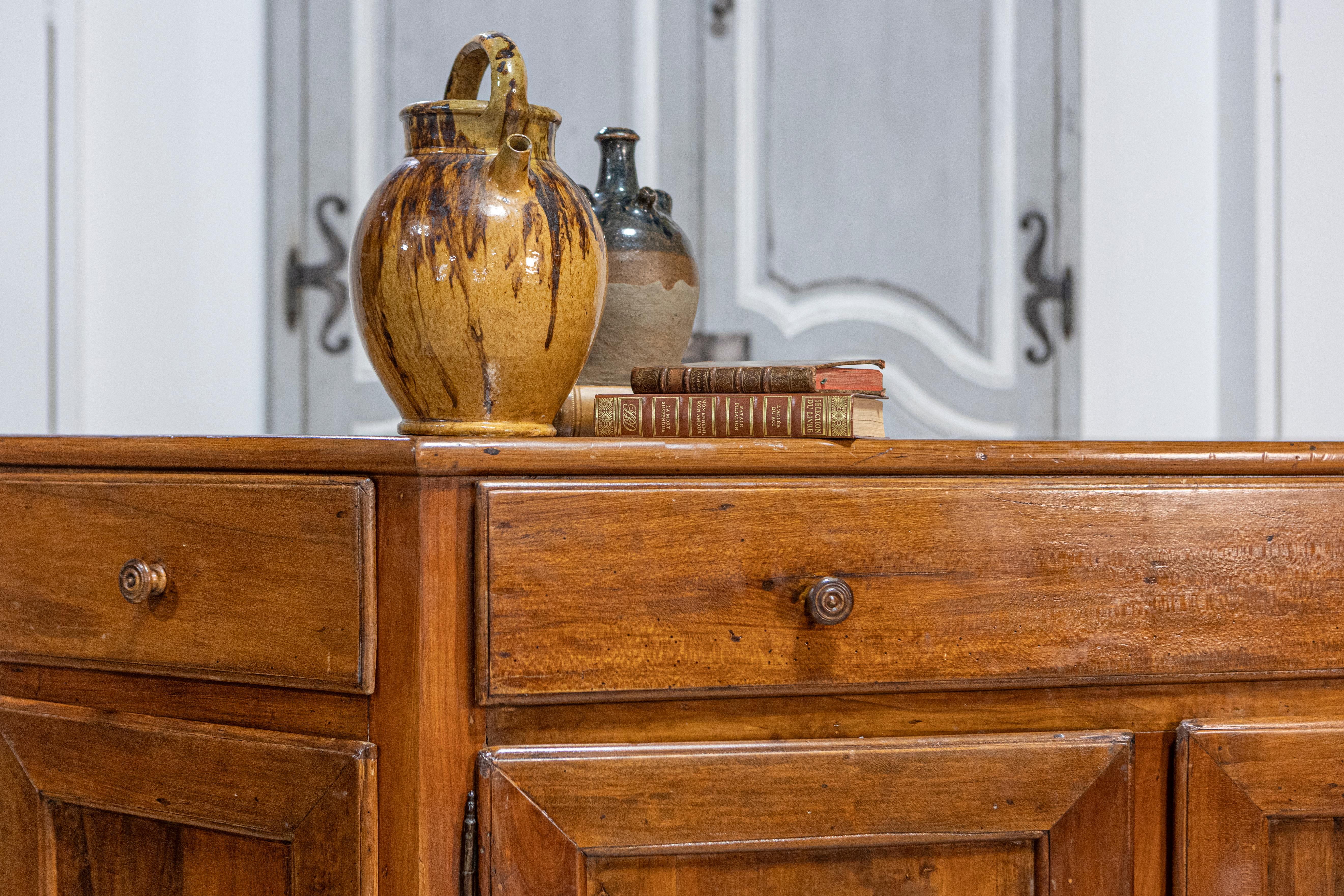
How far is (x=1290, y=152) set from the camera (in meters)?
1.52

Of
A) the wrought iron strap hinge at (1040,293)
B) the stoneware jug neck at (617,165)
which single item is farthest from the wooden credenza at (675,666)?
the wrought iron strap hinge at (1040,293)

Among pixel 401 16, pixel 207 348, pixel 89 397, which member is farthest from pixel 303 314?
pixel 401 16

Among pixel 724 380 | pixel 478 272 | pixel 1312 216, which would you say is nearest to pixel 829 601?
pixel 724 380

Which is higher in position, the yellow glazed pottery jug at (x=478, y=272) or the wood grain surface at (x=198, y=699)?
the yellow glazed pottery jug at (x=478, y=272)

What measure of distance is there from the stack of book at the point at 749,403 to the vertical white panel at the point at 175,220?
99cm

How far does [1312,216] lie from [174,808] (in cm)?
169

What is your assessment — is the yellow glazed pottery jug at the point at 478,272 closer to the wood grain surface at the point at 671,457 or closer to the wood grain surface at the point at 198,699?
the wood grain surface at the point at 671,457

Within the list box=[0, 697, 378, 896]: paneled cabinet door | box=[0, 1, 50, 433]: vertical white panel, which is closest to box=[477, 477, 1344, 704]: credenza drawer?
box=[0, 697, 378, 896]: paneled cabinet door

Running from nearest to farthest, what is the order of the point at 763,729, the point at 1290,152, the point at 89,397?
the point at 763,729 → the point at 89,397 → the point at 1290,152

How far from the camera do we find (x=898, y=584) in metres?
0.59

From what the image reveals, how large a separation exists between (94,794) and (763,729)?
428 mm

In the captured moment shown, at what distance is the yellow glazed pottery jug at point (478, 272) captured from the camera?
2.00 ft

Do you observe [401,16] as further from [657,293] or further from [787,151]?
[657,293]

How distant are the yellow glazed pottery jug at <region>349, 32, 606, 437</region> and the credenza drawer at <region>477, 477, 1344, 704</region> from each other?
0.10 m
